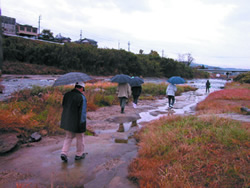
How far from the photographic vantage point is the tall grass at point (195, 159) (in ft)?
11.3

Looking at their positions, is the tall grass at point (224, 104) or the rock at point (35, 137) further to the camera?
the tall grass at point (224, 104)

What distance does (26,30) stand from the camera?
64938 mm

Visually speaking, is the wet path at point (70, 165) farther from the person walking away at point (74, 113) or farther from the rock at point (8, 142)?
the person walking away at point (74, 113)

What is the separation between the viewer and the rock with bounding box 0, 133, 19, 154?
16.2 feet

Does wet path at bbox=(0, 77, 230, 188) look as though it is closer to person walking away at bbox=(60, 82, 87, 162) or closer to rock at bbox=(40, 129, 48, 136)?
rock at bbox=(40, 129, 48, 136)

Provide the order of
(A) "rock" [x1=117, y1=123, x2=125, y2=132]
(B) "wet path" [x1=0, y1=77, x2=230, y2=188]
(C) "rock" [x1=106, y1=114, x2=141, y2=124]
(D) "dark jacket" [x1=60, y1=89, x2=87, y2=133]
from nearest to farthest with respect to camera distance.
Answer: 1. (B) "wet path" [x1=0, y1=77, x2=230, y2=188]
2. (D) "dark jacket" [x1=60, y1=89, x2=87, y2=133]
3. (A) "rock" [x1=117, y1=123, x2=125, y2=132]
4. (C) "rock" [x1=106, y1=114, x2=141, y2=124]

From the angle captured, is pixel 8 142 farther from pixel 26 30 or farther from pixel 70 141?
pixel 26 30

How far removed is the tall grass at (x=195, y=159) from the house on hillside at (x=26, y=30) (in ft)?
230

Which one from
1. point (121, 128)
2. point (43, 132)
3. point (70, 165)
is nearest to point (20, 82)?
point (43, 132)

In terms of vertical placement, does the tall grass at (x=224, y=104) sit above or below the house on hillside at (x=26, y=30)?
below

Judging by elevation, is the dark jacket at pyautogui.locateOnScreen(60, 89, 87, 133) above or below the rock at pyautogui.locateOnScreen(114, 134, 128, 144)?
above

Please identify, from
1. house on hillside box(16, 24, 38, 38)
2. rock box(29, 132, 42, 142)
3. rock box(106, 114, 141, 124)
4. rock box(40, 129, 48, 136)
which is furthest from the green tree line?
rock box(29, 132, 42, 142)

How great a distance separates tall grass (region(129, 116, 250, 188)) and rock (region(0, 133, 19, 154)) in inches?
123

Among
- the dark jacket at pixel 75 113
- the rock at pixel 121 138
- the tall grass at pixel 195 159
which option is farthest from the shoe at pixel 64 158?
the rock at pixel 121 138
